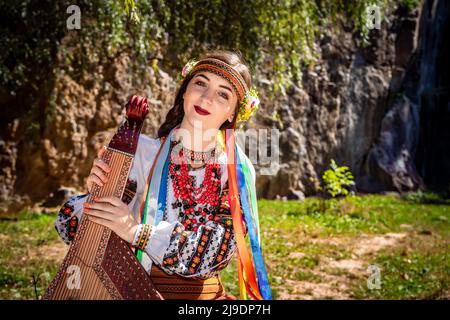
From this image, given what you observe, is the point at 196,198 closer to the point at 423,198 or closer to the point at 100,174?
the point at 100,174

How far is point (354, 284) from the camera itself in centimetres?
592

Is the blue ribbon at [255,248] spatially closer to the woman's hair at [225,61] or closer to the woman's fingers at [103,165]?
the woman's hair at [225,61]

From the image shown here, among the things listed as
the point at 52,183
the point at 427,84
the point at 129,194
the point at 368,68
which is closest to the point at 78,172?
the point at 52,183

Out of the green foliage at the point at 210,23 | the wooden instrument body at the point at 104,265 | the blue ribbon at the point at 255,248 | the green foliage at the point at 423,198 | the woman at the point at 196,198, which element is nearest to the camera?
the wooden instrument body at the point at 104,265

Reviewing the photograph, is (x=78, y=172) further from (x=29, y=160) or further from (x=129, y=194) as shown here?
(x=129, y=194)

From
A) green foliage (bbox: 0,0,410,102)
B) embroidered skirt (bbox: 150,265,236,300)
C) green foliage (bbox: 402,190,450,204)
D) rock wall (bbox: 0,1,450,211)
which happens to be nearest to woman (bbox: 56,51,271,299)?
embroidered skirt (bbox: 150,265,236,300)

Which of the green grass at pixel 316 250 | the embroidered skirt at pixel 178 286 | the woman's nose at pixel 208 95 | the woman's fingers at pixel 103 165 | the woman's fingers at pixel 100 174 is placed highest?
the woman's nose at pixel 208 95

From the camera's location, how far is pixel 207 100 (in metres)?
1.82

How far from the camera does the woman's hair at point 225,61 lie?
1921mm

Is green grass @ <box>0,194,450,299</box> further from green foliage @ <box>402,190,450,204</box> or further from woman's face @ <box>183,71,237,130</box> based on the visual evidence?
green foliage @ <box>402,190,450,204</box>

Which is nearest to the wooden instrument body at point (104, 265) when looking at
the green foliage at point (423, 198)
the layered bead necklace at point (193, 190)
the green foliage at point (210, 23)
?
the layered bead necklace at point (193, 190)

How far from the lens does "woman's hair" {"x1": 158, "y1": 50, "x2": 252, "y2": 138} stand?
1921 millimetres

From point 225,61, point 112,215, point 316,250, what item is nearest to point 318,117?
point 316,250
